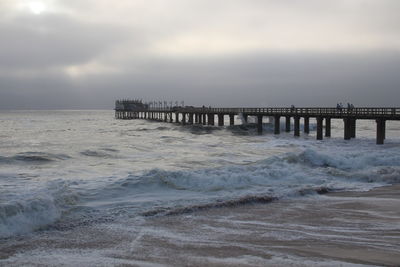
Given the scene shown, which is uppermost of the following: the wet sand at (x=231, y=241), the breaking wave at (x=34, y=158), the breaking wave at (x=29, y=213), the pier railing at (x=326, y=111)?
the pier railing at (x=326, y=111)

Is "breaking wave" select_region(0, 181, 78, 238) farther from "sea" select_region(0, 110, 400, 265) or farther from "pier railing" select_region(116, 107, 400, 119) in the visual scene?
"pier railing" select_region(116, 107, 400, 119)

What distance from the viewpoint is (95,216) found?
33.1 feet

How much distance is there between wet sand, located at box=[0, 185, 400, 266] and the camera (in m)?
7.02

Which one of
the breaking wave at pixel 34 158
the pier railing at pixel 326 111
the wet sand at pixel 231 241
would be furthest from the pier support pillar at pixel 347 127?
the wet sand at pixel 231 241

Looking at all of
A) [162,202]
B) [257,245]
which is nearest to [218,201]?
[162,202]

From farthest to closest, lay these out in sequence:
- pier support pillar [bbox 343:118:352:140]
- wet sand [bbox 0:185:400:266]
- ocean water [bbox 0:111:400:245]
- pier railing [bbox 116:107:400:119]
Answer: pier support pillar [bbox 343:118:352:140], pier railing [bbox 116:107:400:119], ocean water [bbox 0:111:400:245], wet sand [bbox 0:185:400:266]

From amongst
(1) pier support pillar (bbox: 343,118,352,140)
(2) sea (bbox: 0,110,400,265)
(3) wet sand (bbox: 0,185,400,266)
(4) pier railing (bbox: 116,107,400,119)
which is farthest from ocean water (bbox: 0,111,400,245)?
(1) pier support pillar (bbox: 343,118,352,140)

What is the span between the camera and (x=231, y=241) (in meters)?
8.06

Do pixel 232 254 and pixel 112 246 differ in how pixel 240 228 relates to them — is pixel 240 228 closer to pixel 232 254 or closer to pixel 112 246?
pixel 232 254

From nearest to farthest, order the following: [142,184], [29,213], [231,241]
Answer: [231,241]
[29,213]
[142,184]

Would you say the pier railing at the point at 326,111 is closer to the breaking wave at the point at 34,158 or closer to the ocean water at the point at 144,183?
the ocean water at the point at 144,183

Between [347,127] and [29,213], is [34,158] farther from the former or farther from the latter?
[347,127]

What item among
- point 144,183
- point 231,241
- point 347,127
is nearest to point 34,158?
point 144,183

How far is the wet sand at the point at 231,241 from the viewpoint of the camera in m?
7.02
